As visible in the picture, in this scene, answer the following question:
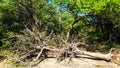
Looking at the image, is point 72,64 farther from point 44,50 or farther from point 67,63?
point 44,50

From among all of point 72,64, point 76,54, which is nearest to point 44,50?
point 76,54

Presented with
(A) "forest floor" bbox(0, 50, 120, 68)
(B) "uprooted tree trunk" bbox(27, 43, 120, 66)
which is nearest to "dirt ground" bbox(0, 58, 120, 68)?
(A) "forest floor" bbox(0, 50, 120, 68)

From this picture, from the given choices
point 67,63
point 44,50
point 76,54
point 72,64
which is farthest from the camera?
point 44,50

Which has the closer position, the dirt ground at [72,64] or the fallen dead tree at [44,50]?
the dirt ground at [72,64]

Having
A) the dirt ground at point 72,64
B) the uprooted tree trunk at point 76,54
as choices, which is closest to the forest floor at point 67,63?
the dirt ground at point 72,64

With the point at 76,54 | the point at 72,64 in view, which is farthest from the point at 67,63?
the point at 76,54

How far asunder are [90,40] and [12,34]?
14.7 feet

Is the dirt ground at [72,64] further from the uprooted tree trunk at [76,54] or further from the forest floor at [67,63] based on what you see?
the uprooted tree trunk at [76,54]

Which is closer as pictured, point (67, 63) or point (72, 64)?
point (72, 64)

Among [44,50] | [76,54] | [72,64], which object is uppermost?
[44,50]

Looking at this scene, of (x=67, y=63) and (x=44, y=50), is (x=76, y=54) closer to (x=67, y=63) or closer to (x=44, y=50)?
(x=67, y=63)

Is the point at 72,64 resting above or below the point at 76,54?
below

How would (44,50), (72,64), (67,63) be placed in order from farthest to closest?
(44,50)
(67,63)
(72,64)

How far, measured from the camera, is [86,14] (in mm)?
16656
